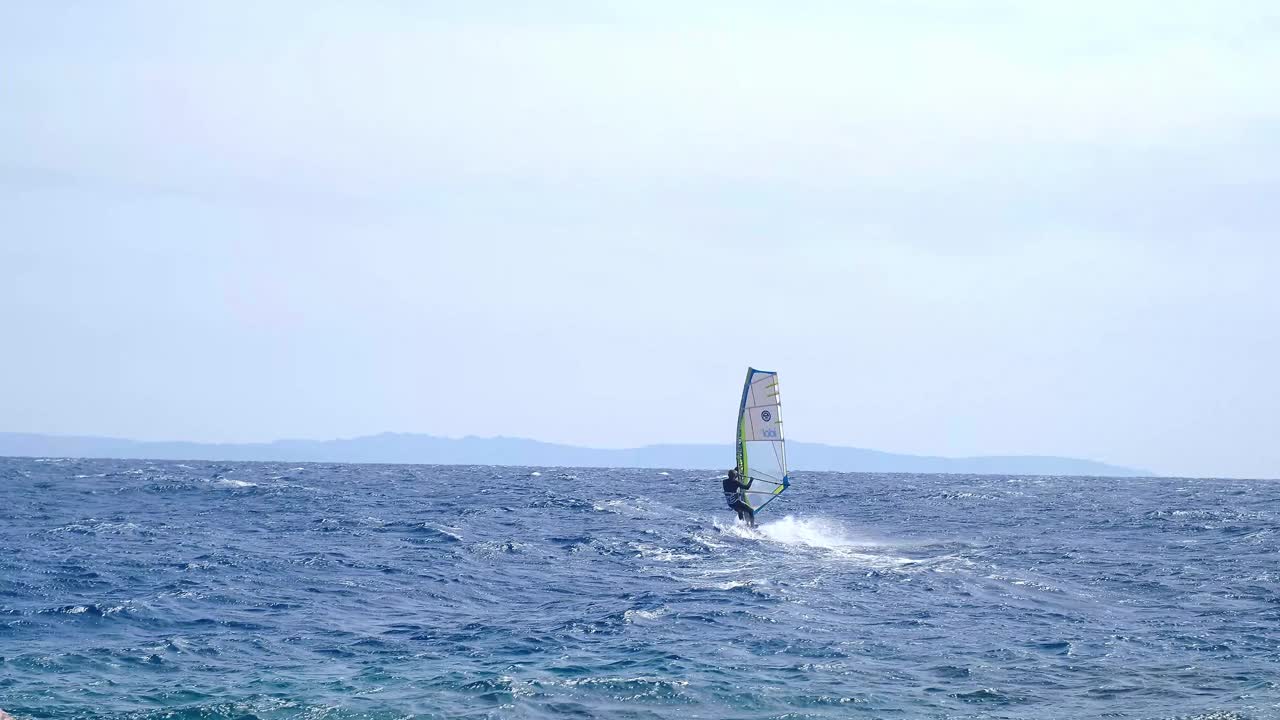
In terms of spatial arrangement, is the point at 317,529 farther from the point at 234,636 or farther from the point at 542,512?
the point at 234,636

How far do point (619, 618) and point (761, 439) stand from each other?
18.5 meters

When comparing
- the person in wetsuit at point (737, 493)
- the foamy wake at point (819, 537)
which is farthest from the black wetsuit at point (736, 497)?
the foamy wake at point (819, 537)

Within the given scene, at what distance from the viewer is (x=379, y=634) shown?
95.7ft

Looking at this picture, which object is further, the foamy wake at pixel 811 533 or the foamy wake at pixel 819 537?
the foamy wake at pixel 811 533

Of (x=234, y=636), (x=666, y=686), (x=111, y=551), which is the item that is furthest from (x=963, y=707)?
(x=111, y=551)

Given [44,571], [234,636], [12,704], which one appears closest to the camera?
[12,704]

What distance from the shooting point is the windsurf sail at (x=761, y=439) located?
47.6 meters

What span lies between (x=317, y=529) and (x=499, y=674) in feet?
101

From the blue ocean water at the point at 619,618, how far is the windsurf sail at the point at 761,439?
2834mm

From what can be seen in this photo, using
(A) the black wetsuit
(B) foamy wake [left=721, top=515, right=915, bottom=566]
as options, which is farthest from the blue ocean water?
(A) the black wetsuit

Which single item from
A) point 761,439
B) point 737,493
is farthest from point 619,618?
point 737,493

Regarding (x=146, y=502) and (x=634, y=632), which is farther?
(x=146, y=502)

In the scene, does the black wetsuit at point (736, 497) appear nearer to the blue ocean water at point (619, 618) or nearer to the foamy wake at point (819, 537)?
the foamy wake at point (819, 537)

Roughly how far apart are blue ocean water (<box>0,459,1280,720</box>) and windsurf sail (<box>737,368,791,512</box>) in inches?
112
